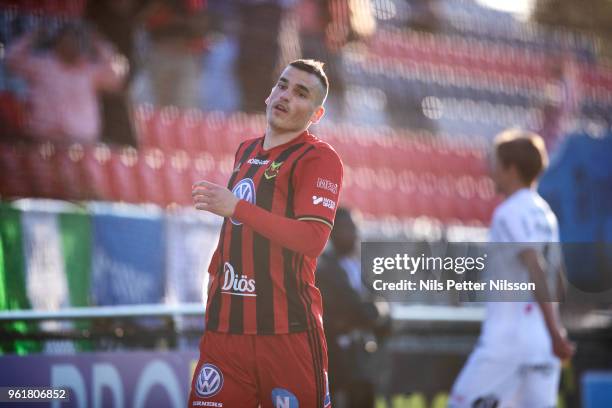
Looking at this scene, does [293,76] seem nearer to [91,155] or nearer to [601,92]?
[91,155]

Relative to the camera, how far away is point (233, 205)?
293 cm

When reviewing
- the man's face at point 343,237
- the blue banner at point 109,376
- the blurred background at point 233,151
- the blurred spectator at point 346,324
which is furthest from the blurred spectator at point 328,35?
the blue banner at point 109,376

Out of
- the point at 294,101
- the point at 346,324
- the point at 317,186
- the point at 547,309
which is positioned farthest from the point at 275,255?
the point at 346,324

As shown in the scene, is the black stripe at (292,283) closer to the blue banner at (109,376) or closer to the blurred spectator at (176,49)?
the blue banner at (109,376)

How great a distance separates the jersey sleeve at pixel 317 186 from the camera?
3.03m

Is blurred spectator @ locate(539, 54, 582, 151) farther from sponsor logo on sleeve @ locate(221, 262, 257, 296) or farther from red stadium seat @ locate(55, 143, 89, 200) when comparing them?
sponsor logo on sleeve @ locate(221, 262, 257, 296)

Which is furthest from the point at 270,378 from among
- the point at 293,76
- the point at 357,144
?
the point at 357,144

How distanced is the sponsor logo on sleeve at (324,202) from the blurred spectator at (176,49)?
5548 mm

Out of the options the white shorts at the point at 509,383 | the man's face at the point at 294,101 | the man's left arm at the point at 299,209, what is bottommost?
the white shorts at the point at 509,383

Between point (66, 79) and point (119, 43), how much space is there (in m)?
0.68

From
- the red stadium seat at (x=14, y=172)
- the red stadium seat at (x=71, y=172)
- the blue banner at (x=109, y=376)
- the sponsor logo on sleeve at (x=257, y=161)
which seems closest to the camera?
the sponsor logo on sleeve at (x=257, y=161)

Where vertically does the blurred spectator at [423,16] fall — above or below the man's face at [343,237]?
above

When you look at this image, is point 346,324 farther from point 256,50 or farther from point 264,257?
point 256,50

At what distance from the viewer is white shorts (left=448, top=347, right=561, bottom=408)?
4.35m
